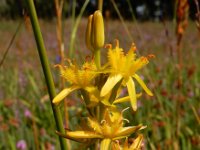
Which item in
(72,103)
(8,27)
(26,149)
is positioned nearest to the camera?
(26,149)

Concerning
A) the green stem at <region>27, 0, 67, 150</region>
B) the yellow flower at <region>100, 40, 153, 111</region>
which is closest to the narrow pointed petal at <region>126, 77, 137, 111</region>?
the yellow flower at <region>100, 40, 153, 111</region>

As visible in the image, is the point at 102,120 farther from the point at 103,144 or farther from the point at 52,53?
the point at 52,53

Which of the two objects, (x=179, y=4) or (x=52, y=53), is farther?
(x=52, y=53)

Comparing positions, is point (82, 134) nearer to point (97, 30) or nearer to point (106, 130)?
point (106, 130)

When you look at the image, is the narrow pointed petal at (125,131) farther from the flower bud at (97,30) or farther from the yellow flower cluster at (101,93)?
the flower bud at (97,30)

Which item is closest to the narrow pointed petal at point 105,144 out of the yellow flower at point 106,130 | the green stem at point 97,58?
the yellow flower at point 106,130

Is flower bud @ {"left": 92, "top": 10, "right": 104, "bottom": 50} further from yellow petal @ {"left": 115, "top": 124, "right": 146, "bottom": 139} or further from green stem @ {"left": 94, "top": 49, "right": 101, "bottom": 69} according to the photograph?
yellow petal @ {"left": 115, "top": 124, "right": 146, "bottom": 139}

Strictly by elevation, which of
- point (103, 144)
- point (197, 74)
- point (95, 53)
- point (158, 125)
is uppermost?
point (95, 53)

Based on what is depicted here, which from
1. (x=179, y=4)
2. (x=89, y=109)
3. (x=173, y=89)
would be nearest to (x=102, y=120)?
(x=89, y=109)
